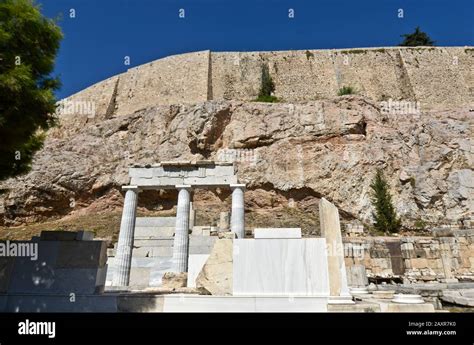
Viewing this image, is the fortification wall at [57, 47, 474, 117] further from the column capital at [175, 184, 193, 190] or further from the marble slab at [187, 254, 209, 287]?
the marble slab at [187, 254, 209, 287]

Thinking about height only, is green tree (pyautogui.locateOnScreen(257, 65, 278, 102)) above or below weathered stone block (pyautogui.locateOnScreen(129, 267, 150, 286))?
above

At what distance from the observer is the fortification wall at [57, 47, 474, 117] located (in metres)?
35.4

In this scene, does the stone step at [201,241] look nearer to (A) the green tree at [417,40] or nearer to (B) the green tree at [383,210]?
→ (B) the green tree at [383,210]

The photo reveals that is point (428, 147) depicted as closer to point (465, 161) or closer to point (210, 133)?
point (465, 161)

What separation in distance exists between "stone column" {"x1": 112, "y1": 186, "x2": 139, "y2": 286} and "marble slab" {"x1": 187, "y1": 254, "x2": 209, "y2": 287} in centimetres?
268

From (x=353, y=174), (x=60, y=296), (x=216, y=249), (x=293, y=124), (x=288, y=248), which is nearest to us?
(x=60, y=296)

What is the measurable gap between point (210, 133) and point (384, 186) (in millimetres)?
14499

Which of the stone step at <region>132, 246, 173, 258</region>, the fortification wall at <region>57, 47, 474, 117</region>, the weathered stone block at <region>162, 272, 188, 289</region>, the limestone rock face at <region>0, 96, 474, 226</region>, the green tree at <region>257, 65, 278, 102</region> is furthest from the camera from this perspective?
the green tree at <region>257, 65, 278, 102</region>

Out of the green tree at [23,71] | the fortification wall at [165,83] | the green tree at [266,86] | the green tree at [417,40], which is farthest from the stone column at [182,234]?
the green tree at [417,40]

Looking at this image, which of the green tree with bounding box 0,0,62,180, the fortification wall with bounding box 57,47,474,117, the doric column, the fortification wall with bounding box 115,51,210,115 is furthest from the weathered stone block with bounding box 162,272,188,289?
the fortification wall with bounding box 57,47,474,117

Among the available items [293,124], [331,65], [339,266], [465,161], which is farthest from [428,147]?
[339,266]

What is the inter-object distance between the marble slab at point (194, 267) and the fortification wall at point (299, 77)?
962 inches

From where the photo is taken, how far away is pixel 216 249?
7.86 metres

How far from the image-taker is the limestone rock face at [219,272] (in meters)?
7.28
